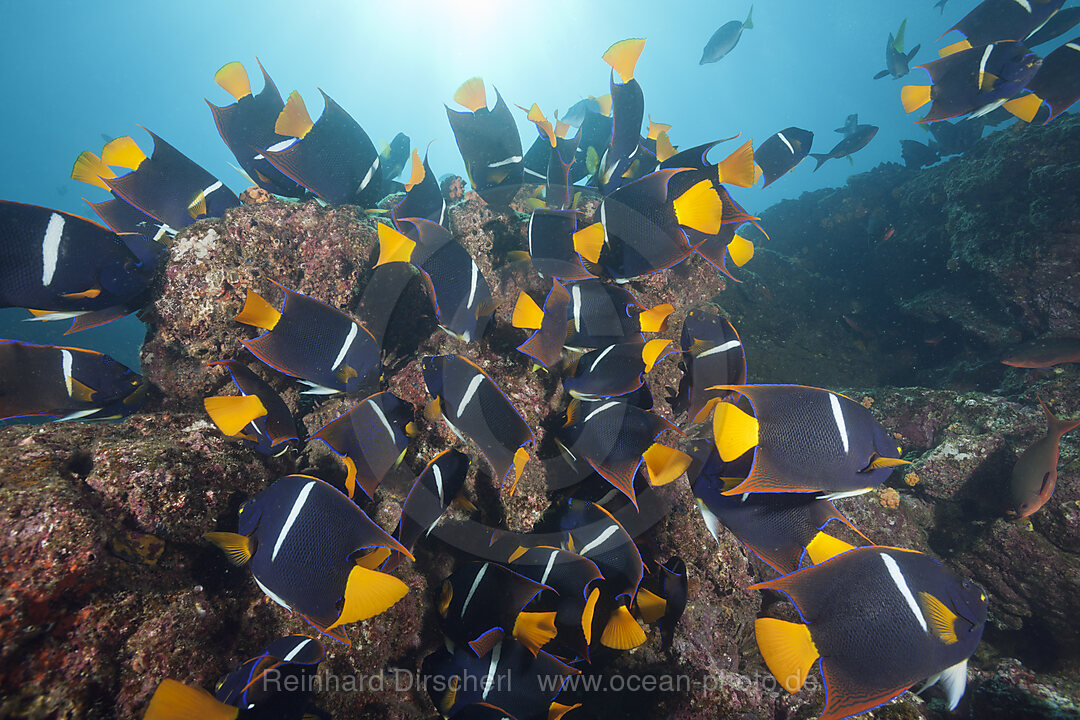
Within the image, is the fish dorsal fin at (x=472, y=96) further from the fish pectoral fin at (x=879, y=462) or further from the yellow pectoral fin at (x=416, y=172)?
the fish pectoral fin at (x=879, y=462)

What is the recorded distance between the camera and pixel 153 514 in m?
1.75

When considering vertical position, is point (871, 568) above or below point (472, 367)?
below

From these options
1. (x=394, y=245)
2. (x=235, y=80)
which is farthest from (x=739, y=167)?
(x=235, y=80)

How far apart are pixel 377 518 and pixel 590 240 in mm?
2113

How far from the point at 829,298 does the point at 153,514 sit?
10639 millimetres

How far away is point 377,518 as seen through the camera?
94.7 inches

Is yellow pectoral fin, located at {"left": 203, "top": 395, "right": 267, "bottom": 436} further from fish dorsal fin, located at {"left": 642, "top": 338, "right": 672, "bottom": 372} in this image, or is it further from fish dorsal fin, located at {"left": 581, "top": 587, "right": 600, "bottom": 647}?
fish dorsal fin, located at {"left": 642, "top": 338, "right": 672, "bottom": 372}

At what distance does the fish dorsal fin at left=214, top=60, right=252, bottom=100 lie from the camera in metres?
3.02

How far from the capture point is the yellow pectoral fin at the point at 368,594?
1.44 m

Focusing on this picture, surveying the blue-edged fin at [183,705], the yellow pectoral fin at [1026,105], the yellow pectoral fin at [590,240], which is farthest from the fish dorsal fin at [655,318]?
the yellow pectoral fin at [1026,105]

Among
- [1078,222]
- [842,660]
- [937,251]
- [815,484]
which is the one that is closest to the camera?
[842,660]

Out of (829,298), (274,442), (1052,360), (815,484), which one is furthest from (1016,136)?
(274,442)

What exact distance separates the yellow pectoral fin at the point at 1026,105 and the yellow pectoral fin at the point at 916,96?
2.76 ft

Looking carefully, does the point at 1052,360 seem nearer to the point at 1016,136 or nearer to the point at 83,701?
the point at 1016,136
